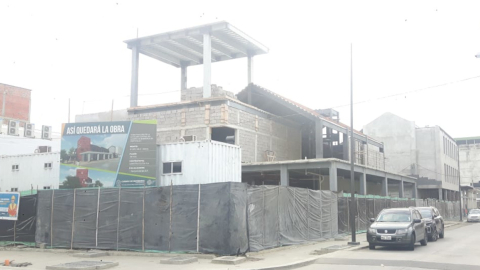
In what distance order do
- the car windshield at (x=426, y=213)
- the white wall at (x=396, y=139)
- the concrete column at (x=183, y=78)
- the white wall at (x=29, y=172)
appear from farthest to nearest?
1. the white wall at (x=396, y=139)
2. the concrete column at (x=183, y=78)
3. the white wall at (x=29, y=172)
4. the car windshield at (x=426, y=213)

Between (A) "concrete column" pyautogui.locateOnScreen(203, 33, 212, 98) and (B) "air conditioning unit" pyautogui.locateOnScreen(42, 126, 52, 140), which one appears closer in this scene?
(A) "concrete column" pyautogui.locateOnScreen(203, 33, 212, 98)

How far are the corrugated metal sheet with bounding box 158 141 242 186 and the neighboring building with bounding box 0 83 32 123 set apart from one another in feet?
147

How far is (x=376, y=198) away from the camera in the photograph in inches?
1136

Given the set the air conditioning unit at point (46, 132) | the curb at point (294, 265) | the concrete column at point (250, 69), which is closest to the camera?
the curb at point (294, 265)

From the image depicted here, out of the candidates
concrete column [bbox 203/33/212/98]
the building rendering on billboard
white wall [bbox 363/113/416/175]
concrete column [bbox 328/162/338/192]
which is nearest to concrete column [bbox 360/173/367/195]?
concrete column [bbox 328/162/338/192]

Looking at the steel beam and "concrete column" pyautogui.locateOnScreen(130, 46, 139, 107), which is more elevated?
"concrete column" pyautogui.locateOnScreen(130, 46, 139, 107)

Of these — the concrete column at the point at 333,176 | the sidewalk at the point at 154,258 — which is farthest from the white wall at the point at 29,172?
the concrete column at the point at 333,176

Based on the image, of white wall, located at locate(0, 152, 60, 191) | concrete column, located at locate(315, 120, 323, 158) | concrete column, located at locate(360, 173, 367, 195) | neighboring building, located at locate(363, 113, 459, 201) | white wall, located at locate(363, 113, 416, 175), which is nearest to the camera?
white wall, located at locate(0, 152, 60, 191)

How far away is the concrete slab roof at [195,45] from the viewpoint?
3622cm

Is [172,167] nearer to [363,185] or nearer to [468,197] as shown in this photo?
[363,185]

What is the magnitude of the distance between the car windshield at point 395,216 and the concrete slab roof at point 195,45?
21.1 m

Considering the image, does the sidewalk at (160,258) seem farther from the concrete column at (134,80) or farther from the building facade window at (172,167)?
the concrete column at (134,80)

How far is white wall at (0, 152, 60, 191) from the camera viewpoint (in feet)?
102

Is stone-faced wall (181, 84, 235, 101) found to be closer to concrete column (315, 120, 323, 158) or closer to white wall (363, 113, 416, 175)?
concrete column (315, 120, 323, 158)
